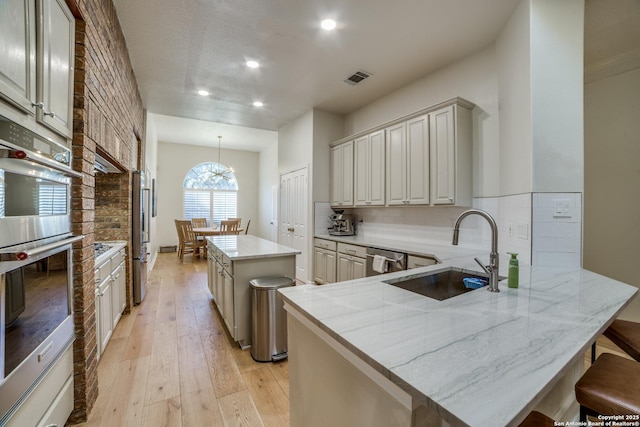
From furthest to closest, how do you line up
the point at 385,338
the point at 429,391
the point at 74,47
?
1. the point at 74,47
2. the point at 385,338
3. the point at 429,391

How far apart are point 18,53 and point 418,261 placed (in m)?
2.97

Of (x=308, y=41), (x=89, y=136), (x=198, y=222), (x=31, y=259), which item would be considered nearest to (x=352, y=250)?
(x=308, y=41)

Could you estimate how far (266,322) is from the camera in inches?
88.7

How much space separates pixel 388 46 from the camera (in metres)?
2.77

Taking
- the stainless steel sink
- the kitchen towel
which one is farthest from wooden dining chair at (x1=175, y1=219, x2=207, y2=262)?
the stainless steel sink

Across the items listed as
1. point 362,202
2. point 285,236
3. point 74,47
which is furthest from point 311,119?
point 74,47

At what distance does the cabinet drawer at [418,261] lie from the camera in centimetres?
257

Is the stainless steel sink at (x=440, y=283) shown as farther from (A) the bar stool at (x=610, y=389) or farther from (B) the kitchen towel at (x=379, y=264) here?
(B) the kitchen towel at (x=379, y=264)

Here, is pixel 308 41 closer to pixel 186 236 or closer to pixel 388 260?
pixel 388 260

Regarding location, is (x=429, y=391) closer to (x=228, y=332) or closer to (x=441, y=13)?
(x=228, y=332)

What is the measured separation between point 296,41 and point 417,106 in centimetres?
176

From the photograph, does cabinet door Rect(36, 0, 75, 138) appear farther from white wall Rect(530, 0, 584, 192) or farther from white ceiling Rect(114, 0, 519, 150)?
white wall Rect(530, 0, 584, 192)

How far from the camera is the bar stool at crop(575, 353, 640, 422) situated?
93 cm

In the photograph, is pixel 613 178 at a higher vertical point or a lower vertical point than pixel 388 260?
higher
